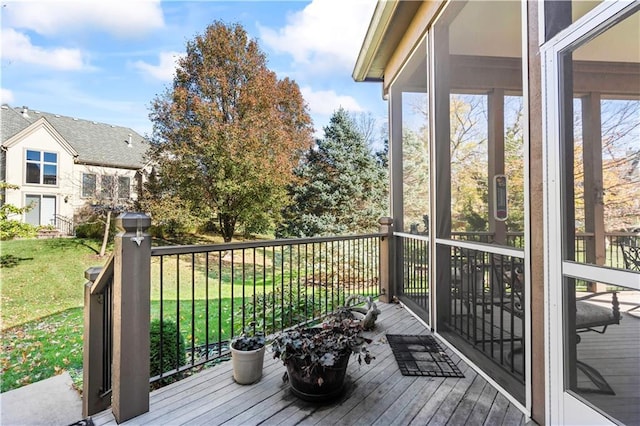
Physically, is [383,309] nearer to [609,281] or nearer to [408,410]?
[408,410]

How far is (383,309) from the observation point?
3.49m

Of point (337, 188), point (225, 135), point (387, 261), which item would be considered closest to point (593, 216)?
point (387, 261)

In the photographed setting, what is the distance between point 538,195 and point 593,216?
25 cm

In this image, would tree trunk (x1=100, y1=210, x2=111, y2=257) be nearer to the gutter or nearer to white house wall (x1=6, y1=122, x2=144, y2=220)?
white house wall (x1=6, y1=122, x2=144, y2=220)

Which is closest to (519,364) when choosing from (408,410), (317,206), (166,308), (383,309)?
(408,410)

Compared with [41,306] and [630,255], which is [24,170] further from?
[630,255]

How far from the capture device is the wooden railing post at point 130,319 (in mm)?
1475

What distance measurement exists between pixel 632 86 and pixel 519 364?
1543 mm

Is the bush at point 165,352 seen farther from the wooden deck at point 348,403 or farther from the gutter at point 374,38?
the gutter at point 374,38

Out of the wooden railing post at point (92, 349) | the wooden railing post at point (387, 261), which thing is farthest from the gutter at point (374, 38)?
the wooden railing post at point (92, 349)

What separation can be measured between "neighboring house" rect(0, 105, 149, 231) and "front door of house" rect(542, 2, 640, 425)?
34.2ft

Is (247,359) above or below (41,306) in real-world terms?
above

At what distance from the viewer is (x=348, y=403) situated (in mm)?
1658

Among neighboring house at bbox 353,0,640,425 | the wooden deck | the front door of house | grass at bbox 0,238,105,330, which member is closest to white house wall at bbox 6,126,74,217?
grass at bbox 0,238,105,330
